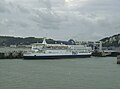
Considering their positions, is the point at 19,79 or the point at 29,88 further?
the point at 19,79

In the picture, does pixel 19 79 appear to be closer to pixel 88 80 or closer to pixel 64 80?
pixel 64 80

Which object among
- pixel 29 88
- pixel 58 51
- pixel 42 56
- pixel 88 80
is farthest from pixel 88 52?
pixel 29 88

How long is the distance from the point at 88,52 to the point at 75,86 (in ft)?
231

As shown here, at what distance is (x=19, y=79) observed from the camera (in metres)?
43.8

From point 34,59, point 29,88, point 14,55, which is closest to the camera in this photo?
point 29,88

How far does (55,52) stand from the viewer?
324 ft

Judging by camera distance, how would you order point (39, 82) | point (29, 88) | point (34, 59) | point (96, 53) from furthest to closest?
point (96, 53) → point (34, 59) → point (39, 82) → point (29, 88)

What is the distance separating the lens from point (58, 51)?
327ft

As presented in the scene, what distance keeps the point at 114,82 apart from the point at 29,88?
34.9 feet

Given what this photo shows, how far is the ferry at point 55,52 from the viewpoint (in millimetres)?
94000

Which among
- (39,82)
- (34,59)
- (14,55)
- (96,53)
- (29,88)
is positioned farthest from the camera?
(96,53)

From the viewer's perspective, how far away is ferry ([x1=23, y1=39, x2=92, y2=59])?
94000 millimetres

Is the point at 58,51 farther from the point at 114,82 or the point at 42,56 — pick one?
the point at 114,82

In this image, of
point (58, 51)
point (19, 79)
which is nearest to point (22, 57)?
point (58, 51)
